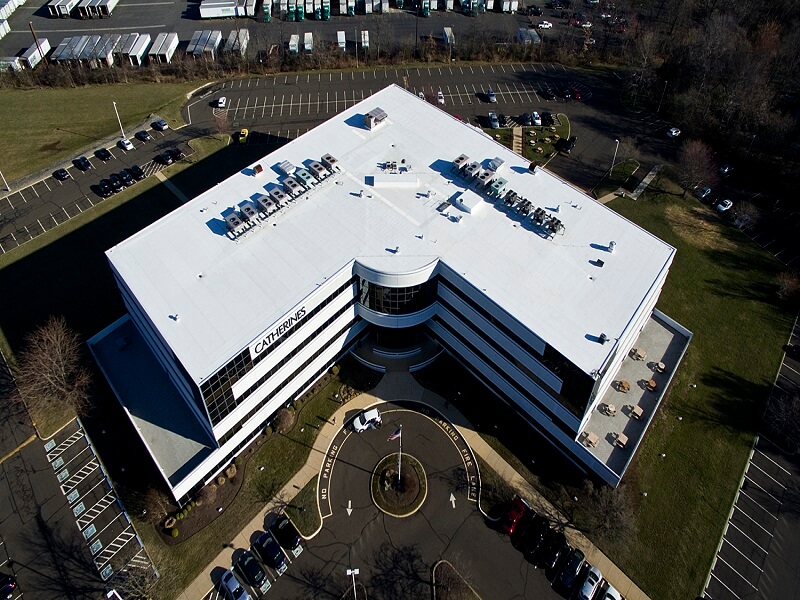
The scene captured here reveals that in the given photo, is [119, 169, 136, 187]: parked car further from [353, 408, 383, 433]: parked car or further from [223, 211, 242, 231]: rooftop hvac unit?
[353, 408, 383, 433]: parked car

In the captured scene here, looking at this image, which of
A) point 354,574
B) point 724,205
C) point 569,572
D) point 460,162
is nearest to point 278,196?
point 460,162

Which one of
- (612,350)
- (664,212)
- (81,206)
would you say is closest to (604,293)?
(612,350)

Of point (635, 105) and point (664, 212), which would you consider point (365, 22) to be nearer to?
point (635, 105)

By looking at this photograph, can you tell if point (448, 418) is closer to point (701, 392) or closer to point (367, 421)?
point (367, 421)

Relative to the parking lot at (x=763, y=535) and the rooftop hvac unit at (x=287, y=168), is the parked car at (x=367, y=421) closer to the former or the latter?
the rooftop hvac unit at (x=287, y=168)

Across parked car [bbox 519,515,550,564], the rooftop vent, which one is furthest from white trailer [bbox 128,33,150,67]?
parked car [bbox 519,515,550,564]
